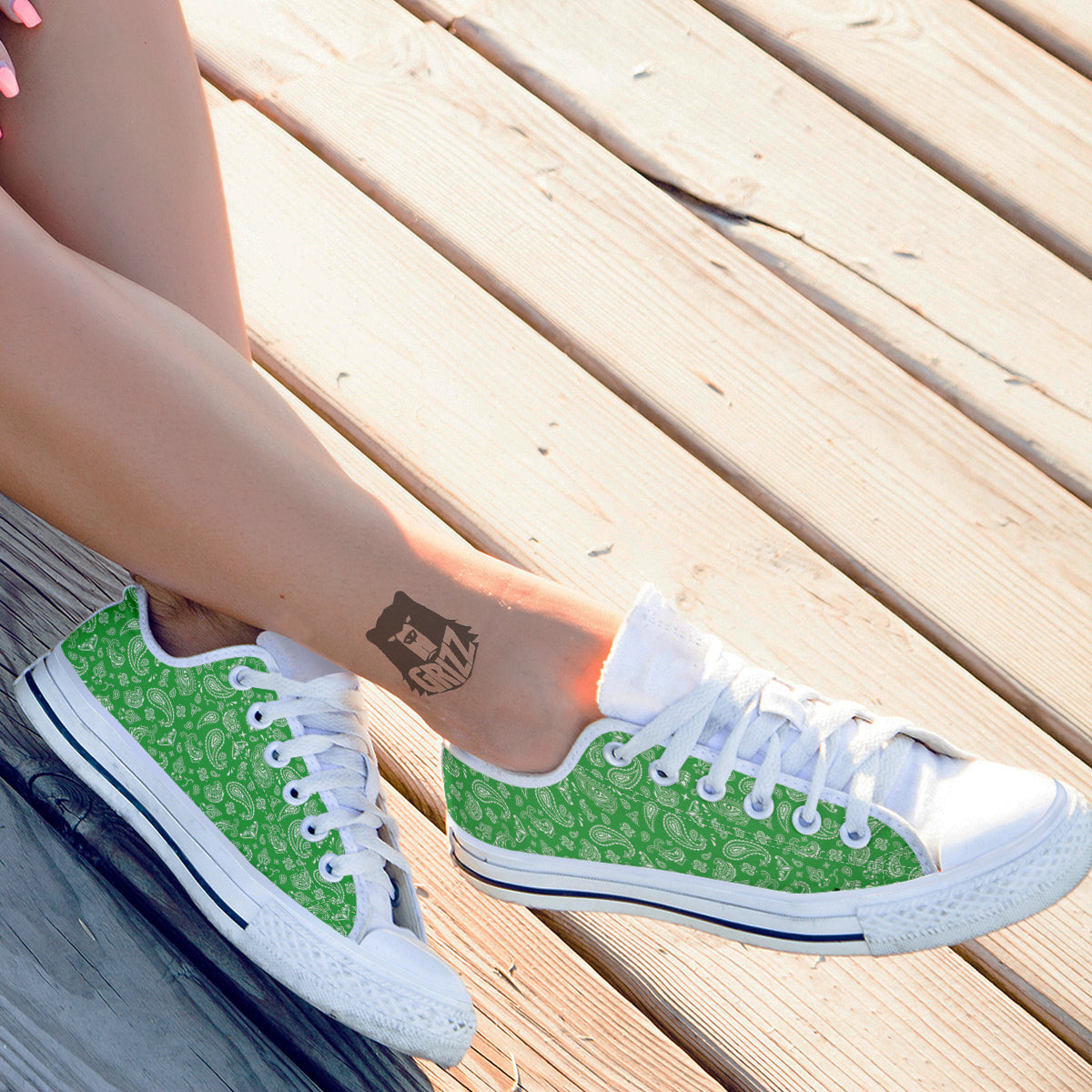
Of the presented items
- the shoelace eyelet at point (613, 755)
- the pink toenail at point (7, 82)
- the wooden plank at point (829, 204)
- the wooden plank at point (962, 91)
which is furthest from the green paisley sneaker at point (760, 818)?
the wooden plank at point (962, 91)

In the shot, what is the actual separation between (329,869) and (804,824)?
1.19 feet

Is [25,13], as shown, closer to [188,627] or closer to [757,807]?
[188,627]

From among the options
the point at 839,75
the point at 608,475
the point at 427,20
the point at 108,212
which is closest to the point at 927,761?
the point at 608,475

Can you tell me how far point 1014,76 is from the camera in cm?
128

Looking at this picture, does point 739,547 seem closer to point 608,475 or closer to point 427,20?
point 608,475

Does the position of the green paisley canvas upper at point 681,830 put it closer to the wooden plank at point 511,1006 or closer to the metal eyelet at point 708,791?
the metal eyelet at point 708,791

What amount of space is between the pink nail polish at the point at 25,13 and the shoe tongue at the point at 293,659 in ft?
1.58

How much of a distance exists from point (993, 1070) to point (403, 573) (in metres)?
0.61

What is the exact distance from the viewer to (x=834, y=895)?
2.54 feet

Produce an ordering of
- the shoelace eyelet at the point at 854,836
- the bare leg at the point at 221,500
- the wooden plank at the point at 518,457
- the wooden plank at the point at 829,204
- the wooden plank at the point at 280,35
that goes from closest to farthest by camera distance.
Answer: the bare leg at the point at 221,500
the shoelace eyelet at the point at 854,836
the wooden plank at the point at 518,457
the wooden plank at the point at 829,204
the wooden plank at the point at 280,35

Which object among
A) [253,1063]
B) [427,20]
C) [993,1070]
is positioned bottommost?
[253,1063]

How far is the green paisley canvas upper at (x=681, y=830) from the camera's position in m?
0.76

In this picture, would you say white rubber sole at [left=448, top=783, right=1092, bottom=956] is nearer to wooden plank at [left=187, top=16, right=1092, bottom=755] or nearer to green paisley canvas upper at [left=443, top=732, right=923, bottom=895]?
green paisley canvas upper at [left=443, top=732, right=923, bottom=895]

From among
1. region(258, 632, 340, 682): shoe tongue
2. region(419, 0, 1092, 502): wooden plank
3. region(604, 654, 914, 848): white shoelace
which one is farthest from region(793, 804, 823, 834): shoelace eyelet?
region(419, 0, 1092, 502): wooden plank
